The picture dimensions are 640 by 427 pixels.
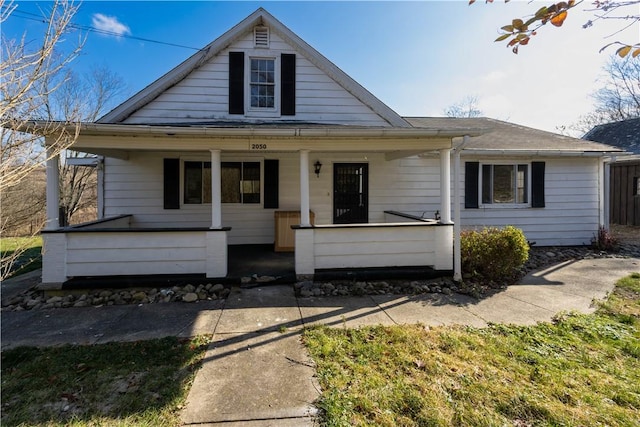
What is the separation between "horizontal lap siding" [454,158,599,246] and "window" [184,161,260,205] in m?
7.02

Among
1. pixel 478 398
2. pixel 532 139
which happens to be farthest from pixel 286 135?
pixel 532 139

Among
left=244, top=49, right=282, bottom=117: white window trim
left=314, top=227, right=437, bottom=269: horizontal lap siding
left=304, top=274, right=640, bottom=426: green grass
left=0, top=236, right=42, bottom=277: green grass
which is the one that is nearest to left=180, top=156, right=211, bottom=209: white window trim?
left=244, top=49, right=282, bottom=117: white window trim

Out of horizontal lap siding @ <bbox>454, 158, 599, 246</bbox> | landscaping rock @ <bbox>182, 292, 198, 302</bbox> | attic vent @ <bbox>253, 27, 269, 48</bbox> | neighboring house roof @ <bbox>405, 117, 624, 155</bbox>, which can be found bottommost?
landscaping rock @ <bbox>182, 292, 198, 302</bbox>

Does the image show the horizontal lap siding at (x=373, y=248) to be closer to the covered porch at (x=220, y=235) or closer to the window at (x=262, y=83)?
the covered porch at (x=220, y=235)

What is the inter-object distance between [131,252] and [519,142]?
10023mm

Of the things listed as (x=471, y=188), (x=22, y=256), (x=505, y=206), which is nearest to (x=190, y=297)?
(x=22, y=256)

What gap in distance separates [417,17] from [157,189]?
7.53 m

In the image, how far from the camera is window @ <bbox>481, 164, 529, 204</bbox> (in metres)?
8.42

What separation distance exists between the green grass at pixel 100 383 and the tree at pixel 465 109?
29.5 meters

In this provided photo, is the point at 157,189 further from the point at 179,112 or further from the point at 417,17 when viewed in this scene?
the point at 417,17

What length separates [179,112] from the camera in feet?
24.6

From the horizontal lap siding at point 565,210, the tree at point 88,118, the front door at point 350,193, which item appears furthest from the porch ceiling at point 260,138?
the tree at point 88,118

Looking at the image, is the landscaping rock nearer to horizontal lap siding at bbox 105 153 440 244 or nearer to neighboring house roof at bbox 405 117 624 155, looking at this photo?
horizontal lap siding at bbox 105 153 440 244

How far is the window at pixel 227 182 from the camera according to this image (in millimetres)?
8000
